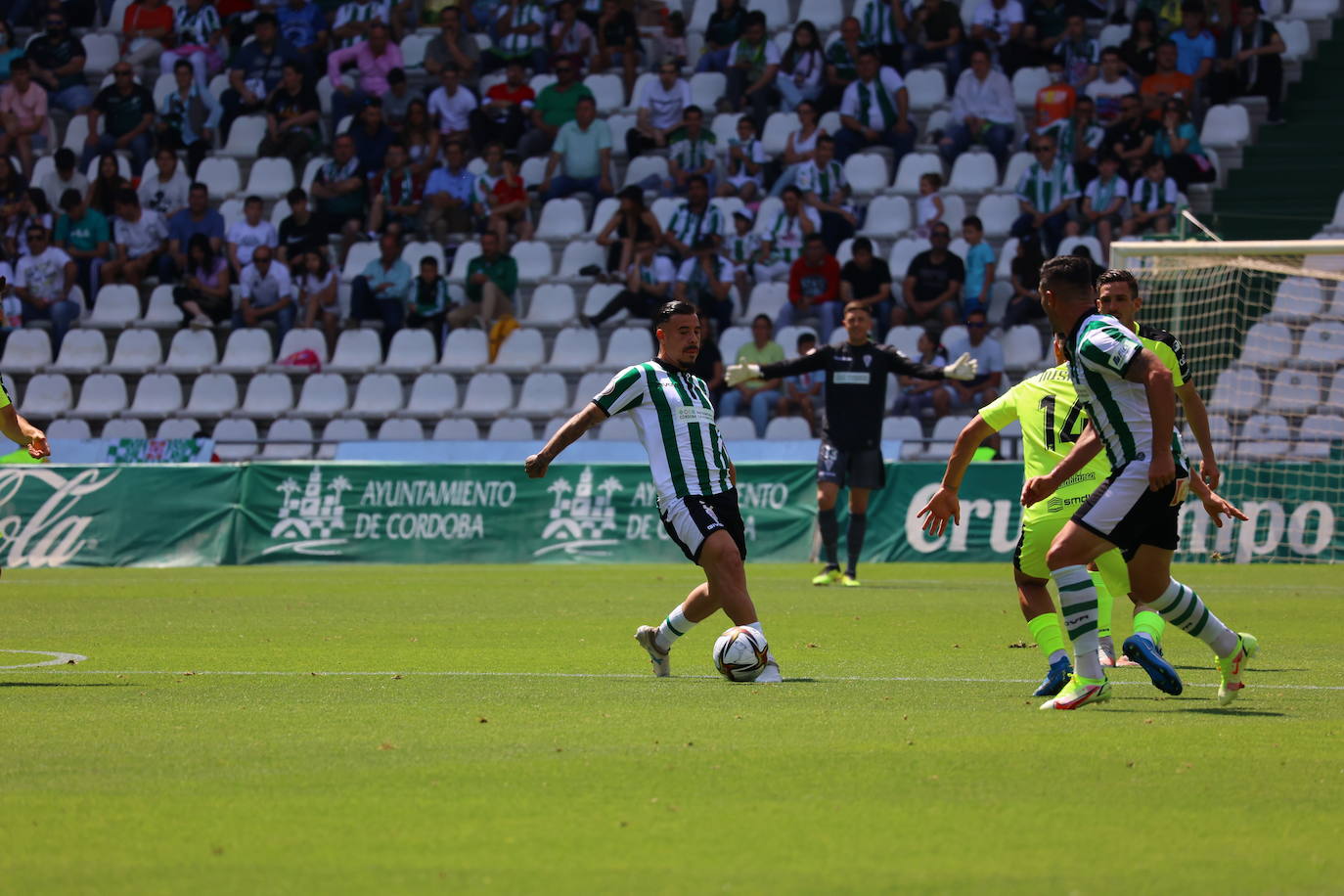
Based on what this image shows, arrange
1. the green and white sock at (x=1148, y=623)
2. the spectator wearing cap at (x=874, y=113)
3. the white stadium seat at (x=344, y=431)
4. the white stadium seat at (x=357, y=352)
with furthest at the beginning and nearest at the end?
the white stadium seat at (x=357, y=352), the spectator wearing cap at (x=874, y=113), the white stadium seat at (x=344, y=431), the green and white sock at (x=1148, y=623)

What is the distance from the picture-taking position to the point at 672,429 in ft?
30.2

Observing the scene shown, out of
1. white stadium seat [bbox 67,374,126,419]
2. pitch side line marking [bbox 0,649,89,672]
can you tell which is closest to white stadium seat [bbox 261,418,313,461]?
white stadium seat [bbox 67,374,126,419]

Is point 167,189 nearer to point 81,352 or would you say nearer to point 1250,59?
point 81,352

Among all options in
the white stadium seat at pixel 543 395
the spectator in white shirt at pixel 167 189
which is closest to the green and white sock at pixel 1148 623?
the white stadium seat at pixel 543 395

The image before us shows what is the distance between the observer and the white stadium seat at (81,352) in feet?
88.4

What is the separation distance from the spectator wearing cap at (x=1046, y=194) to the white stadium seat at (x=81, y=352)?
13660 millimetres

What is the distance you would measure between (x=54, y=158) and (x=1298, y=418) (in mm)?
19716

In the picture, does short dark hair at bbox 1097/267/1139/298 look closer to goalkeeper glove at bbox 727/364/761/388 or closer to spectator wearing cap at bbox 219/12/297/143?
goalkeeper glove at bbox 727/364/761/388

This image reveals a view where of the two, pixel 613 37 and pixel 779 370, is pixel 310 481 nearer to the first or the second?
pixel 779 370

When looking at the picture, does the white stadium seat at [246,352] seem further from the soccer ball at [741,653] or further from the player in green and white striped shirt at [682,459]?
the soccer ball at [741,653]

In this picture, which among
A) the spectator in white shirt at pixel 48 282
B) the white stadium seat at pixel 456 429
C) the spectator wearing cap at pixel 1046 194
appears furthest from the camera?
the spectator in white shirt at pixel 48 282

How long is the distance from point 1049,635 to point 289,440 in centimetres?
1770

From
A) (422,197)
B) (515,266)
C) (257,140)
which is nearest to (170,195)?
(257,140)

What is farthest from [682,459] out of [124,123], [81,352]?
[124,123]
